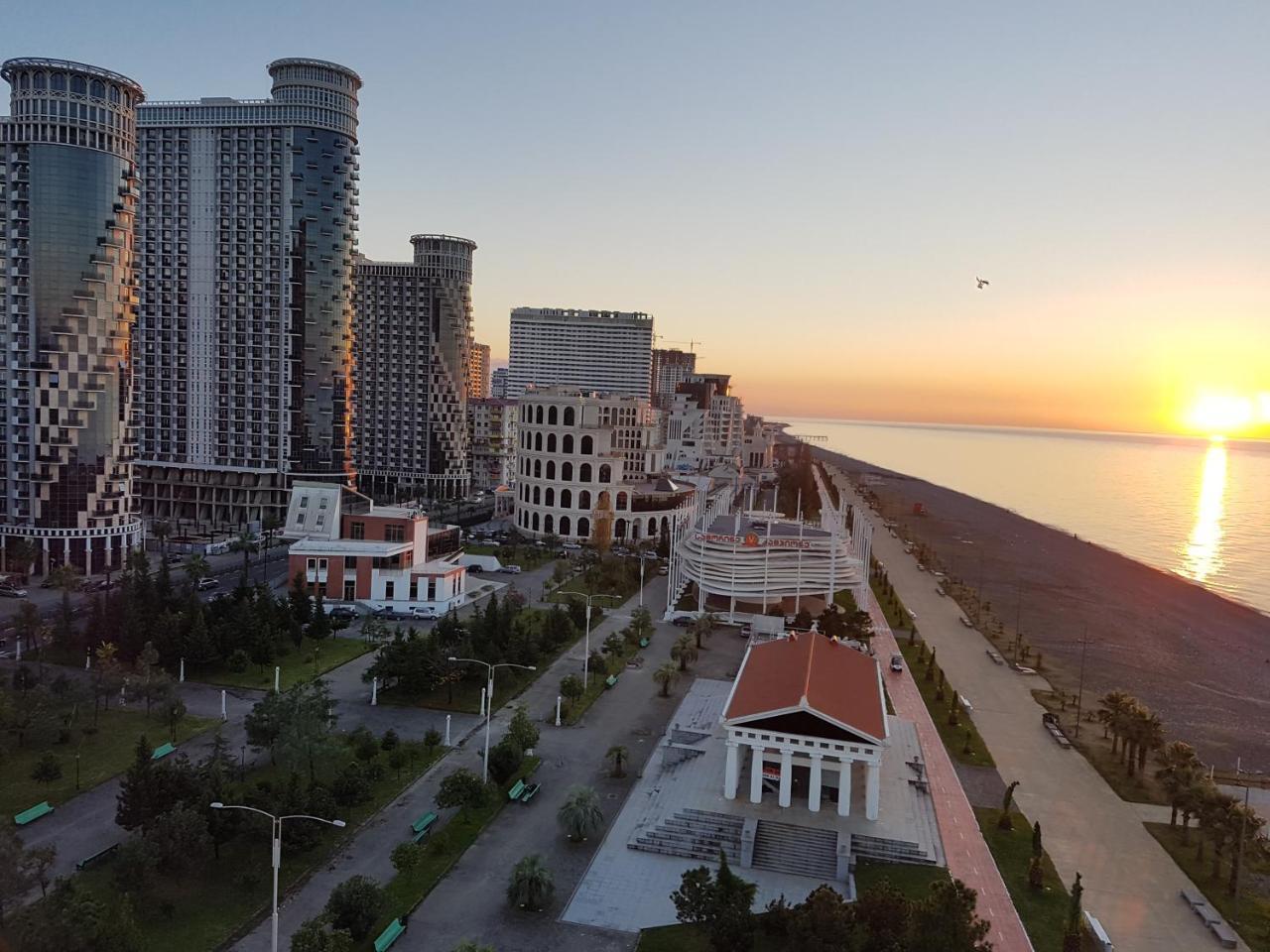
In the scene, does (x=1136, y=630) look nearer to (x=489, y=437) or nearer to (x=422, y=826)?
(x=422, y=826)

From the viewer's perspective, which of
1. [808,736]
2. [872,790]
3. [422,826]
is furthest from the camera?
[808,736]

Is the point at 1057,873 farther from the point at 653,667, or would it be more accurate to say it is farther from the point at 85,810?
the point at 85,810

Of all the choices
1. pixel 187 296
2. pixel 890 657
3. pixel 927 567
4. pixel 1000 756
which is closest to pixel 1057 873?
pixel 1000 756

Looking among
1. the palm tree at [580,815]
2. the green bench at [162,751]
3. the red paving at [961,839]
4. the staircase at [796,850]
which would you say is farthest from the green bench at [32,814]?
the red paving at [961,839]

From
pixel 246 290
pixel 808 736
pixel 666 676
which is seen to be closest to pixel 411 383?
pixel 246 290

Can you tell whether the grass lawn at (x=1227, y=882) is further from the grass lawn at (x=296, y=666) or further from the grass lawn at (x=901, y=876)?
the grass lawn at (x=296, y=666)

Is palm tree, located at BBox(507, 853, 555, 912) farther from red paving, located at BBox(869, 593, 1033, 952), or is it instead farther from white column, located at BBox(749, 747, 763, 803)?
red paving, located at BBox(869, 593, 1033, 952)
